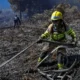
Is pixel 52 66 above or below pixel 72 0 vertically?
below

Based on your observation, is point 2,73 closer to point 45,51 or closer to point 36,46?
point 45,51

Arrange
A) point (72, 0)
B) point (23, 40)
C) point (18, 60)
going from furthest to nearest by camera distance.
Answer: point (72, 0) < point (23, 40) < point (18, 60)

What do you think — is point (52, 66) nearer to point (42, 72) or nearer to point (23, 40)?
point (42, 72)

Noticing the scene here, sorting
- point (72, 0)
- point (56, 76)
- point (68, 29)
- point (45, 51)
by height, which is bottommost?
point (56, 76)

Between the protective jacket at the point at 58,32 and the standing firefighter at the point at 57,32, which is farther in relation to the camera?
the protective jacket at the point at 58,32

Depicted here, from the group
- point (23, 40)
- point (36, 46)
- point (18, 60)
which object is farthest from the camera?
point (23, 40)

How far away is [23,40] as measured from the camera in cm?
1481

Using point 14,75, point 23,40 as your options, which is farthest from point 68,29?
point 23,40

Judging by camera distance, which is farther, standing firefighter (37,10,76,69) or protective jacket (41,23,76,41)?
protective jacket (41,23,76,41)

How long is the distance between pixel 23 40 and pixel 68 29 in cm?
617

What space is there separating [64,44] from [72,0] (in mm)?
40408

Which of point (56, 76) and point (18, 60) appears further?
point (18, 60)

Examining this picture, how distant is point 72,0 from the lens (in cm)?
4825

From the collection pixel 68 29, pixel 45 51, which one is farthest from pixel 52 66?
pixel 68 29
